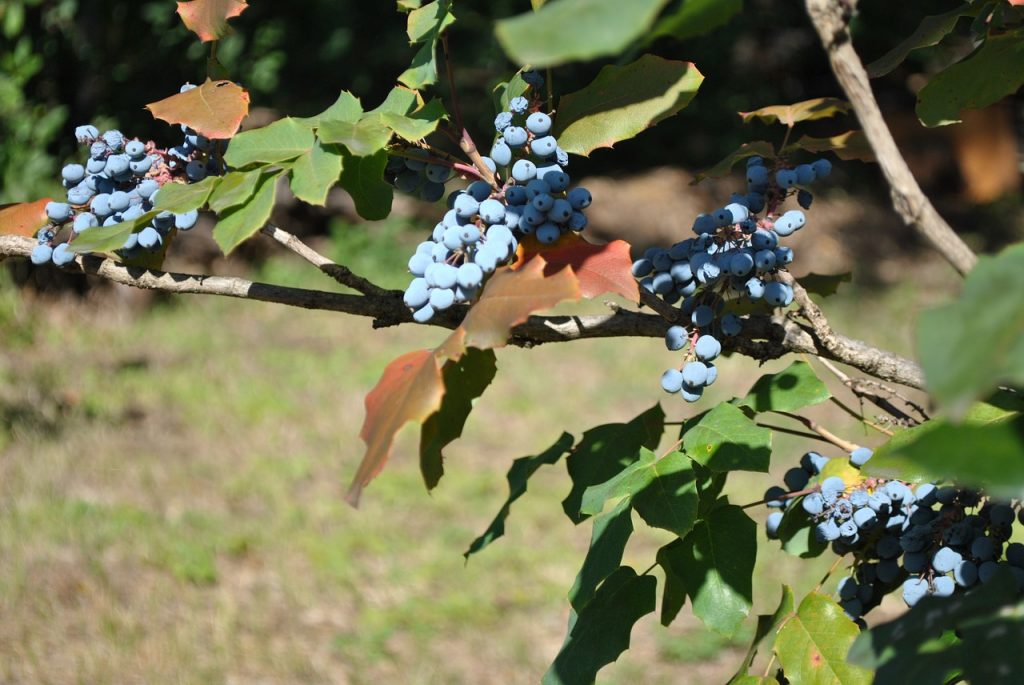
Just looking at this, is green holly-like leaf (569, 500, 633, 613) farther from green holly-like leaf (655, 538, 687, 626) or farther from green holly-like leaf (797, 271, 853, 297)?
green holly-like leaf (797, 271, 853, 297)

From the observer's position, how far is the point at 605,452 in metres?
0.91

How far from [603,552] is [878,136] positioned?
414 millimetres

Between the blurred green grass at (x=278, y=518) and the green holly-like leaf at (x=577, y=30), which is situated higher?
the green holly-like leaf at (x=577, y=30)

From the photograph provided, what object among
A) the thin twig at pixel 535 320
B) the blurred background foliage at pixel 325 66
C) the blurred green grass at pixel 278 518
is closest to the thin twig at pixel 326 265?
Result: the thin twig at pixel 535 320

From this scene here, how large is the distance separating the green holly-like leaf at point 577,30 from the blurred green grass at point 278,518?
2.20 m

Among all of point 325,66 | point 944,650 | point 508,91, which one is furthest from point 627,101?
point 325,66

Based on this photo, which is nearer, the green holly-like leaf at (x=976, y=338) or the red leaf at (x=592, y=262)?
the green holly-like leaf at (x=976, y=338)

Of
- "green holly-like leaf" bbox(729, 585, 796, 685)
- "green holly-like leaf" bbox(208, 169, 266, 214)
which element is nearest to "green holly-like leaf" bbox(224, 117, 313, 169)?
"green holly-like leaf" bbox(208, 169, 266, 214)

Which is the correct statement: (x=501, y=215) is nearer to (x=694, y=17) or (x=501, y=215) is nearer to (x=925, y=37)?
(x=694, y=17)

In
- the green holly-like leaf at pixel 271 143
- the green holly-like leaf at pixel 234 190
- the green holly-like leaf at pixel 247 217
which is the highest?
the green holly-like leaf at pixel 271 143

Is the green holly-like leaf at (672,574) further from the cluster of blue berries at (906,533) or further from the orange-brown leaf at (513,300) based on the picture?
the orange-brown leaf at (513,300)

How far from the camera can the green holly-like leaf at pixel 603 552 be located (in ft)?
2.48

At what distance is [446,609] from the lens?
2.64 meters

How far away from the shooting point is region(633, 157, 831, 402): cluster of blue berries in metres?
0.77
